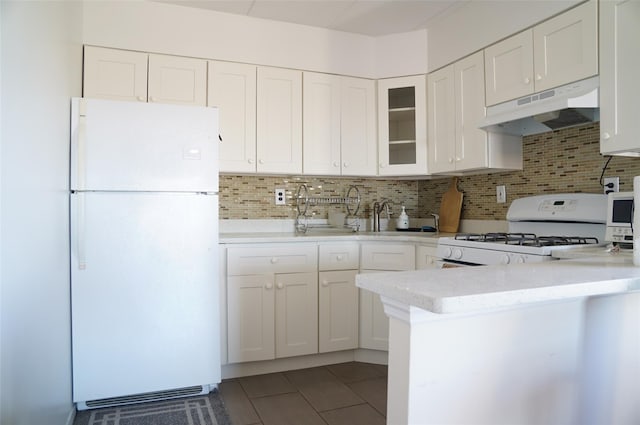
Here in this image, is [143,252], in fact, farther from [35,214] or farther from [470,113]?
[470,113]

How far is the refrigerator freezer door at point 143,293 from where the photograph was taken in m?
2.09

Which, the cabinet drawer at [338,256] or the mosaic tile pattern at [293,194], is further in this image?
the mosaic tile pattern at [293,194]

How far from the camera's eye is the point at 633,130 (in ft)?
5.74

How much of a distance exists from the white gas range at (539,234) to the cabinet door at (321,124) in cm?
106

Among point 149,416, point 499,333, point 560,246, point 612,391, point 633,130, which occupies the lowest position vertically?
point 149,416

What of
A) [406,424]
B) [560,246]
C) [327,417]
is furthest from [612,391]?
[327,417]

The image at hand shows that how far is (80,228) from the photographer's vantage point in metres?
2.04

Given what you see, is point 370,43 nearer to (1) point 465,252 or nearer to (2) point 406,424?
(1) point 465,252

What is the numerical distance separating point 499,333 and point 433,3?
7.57 ft

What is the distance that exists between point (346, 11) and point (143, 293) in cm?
209

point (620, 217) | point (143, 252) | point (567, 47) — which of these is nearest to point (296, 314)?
point (143, 252)

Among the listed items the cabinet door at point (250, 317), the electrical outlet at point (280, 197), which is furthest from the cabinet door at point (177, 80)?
the cabinet door at point (250, 317)

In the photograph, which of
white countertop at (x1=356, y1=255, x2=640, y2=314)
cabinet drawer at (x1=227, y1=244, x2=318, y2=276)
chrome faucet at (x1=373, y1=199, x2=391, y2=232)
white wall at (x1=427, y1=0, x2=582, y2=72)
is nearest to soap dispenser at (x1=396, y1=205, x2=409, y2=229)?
chrome faucet at (x1=373, y1=199, x2=391, y2=232)

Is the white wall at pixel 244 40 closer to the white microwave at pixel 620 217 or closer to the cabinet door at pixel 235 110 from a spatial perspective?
the cabinet door at pixel 235 110
